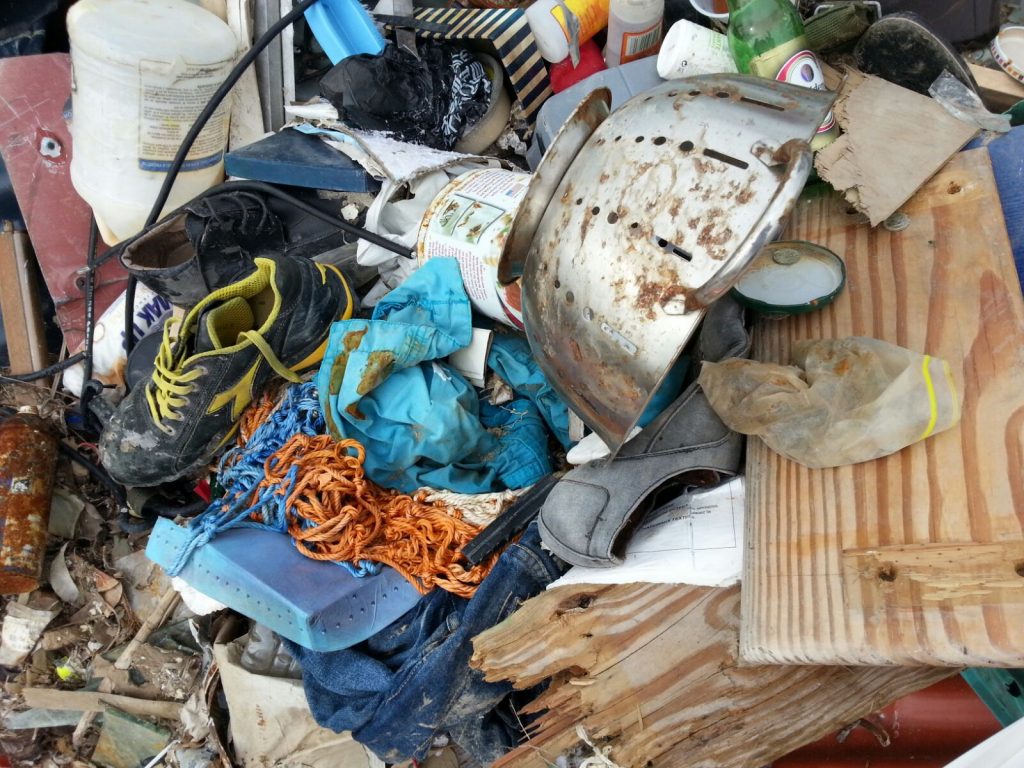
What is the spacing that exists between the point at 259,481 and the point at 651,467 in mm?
1048

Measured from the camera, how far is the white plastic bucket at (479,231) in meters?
1.88

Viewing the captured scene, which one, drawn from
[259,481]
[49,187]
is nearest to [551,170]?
[259,481]

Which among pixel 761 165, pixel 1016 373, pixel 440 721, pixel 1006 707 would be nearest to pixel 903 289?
pixel 1016 373

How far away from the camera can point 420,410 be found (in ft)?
5.96

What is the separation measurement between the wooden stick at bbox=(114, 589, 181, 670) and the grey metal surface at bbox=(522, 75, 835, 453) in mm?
1699

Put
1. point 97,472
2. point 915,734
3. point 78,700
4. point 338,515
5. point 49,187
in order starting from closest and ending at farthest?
point 915,734 < point 338,515 < point 78,700 < point 97,472 < point 49,187

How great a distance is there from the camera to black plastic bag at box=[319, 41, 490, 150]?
2.24 meters

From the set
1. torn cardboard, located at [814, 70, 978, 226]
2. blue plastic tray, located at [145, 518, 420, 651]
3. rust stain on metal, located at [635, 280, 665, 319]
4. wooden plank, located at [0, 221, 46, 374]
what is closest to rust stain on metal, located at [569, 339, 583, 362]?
rust stain on metal, located at [635, 280, 665, 319]

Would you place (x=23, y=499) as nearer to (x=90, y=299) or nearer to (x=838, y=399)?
(x=90, y=299)

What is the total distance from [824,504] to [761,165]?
0.47 meters

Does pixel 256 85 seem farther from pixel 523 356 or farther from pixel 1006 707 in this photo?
pixel 1006 707

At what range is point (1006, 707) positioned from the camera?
1347 mm

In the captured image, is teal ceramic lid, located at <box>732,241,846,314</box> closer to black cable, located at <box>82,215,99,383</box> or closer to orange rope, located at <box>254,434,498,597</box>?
orange rope, located at <box>254,434,498,597</box>

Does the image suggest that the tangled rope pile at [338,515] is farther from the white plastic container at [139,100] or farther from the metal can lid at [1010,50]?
the metal can lid at [1010,50]
